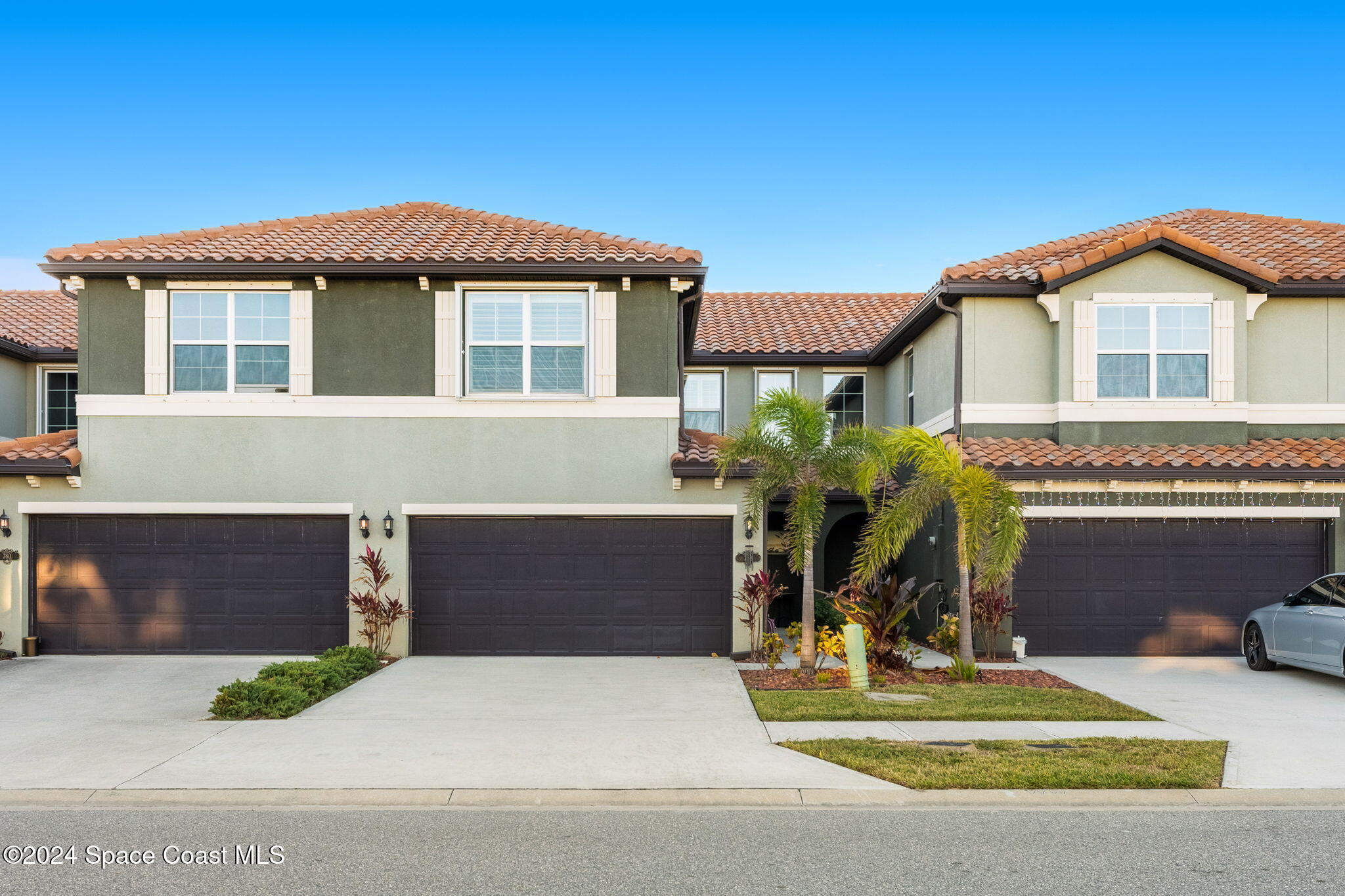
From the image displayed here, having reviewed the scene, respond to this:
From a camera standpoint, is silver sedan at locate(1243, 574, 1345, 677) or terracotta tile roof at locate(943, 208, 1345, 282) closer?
silver sedan at locate(1243, 574, 1345, 677)

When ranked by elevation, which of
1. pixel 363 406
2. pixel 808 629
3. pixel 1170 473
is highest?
pixel 363 406

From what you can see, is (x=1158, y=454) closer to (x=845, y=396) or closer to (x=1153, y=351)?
(x=1153, y=351)

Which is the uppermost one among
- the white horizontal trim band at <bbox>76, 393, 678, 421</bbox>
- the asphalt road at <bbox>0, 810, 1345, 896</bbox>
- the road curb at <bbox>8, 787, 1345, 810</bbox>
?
the white horizontal trim band at <bbox>76, 393, 678, 421</bbox>

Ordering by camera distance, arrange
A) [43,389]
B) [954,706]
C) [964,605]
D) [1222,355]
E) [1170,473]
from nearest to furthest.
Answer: [954,706]
[964,605]
[1170,473]
[1222,355]
[43,389]

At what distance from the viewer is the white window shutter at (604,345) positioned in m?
14.8

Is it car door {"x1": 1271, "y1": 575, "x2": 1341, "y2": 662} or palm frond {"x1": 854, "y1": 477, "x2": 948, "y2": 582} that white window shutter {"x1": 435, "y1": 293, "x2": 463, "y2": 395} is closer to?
palm frond {"x1": 854, "y1": 477, "x2": 948, "y2": 582}

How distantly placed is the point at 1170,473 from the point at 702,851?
1094 centimetres

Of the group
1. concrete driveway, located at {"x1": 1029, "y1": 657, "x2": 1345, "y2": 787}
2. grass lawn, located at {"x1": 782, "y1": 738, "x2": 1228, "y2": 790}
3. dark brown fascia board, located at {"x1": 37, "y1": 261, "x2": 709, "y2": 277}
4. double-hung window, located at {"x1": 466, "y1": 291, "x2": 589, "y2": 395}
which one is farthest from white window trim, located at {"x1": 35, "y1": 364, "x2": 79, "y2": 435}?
concrete driveway, located at {"x1": 1029, "y1": 657, "x2": 1345, "y2": 787}

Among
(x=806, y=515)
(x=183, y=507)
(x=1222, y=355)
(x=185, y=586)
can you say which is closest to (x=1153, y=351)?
(x=1222, y=355)

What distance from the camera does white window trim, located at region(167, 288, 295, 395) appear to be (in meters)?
14.7

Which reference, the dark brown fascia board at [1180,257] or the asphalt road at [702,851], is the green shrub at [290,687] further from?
the dark brown fascia board at [1180,257]

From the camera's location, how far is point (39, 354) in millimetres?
19109

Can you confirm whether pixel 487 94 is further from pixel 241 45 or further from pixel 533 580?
pixel 533 580

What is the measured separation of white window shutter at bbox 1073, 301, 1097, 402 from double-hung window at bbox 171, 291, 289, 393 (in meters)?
12.3
